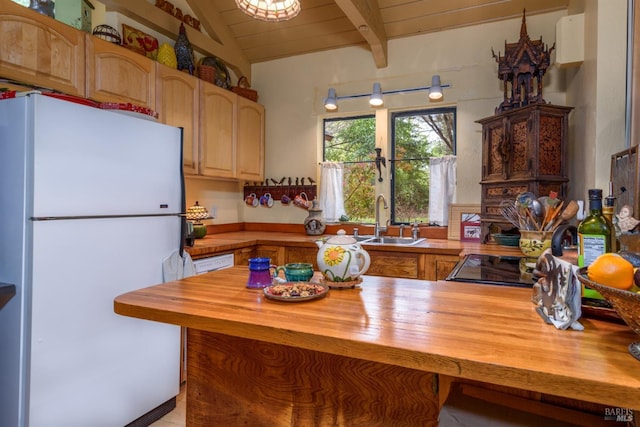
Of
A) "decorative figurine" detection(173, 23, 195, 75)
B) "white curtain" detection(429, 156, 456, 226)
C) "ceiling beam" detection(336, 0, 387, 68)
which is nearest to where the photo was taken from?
"ceiling beam" detection(336, 0, 387, 68)

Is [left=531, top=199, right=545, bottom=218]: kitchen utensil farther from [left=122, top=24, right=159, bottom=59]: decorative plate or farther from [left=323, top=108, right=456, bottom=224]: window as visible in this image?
[left=122, top=24, right=159, bottom=59]: decorative plate

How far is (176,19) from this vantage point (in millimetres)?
3094

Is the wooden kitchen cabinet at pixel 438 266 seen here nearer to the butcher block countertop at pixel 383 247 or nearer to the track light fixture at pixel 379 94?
the butcher block countertop at pixel 383 247

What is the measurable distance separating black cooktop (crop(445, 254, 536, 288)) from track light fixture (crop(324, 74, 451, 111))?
1.43m

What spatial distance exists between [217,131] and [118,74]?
0.94 meters

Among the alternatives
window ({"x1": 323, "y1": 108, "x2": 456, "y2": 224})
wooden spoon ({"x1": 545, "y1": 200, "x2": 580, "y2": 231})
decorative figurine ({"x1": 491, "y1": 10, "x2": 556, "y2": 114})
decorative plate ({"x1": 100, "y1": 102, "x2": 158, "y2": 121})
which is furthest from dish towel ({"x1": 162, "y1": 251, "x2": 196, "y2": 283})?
decorative figurine ({"x1": 491, "y1": 10, "x2": 556, "y2": 114})

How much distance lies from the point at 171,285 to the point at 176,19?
2.69m

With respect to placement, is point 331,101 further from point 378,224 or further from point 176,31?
point 176,31

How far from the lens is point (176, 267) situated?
7.05 feet

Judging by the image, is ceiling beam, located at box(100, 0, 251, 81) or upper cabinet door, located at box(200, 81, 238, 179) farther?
upper cabinet door, located at box(200, 81, 238, 179)

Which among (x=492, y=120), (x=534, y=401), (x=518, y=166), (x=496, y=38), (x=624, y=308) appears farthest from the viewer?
(x=496, y=38)

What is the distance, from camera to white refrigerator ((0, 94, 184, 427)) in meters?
1.51

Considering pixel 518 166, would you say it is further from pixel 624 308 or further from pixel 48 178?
pixel 48 178

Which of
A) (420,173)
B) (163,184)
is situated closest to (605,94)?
(420,173)
